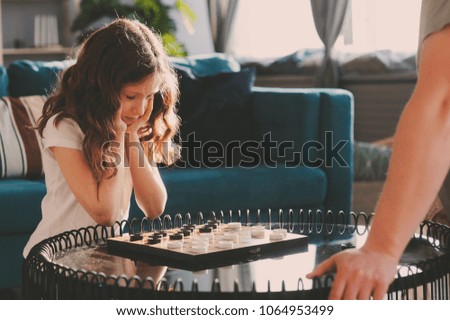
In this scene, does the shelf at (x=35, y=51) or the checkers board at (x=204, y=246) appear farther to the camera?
the shelf at (x=35, y=51)

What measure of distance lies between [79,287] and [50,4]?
4.90 metres

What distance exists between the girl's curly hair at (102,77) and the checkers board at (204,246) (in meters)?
0.38

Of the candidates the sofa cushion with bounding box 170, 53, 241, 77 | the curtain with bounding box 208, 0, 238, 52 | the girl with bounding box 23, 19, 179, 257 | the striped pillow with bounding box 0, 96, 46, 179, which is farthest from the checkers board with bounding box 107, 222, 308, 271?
the curtain with bounding box 208, 0, 238, 52

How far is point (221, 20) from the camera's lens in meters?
5.54

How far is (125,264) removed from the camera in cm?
129

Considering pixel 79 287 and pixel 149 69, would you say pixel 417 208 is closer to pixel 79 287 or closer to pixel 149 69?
pixel 79 287

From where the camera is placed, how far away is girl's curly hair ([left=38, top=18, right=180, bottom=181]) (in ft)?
5.91

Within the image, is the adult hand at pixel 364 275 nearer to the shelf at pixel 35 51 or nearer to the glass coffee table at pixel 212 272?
the glass coffee table at pixel 212 272

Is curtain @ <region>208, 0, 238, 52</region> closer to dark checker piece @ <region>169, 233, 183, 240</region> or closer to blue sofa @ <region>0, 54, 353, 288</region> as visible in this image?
blue sofa @ <region>0, 54, 353, 288</region>

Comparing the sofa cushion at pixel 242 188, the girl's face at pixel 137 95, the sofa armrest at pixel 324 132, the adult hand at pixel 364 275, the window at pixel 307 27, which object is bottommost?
the sofa cushion at pixel 242 188

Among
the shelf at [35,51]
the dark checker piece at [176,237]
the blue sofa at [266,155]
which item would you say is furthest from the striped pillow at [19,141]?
the shelf at [35,51]

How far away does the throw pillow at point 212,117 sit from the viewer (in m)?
3.12

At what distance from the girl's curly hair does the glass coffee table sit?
1.17ft

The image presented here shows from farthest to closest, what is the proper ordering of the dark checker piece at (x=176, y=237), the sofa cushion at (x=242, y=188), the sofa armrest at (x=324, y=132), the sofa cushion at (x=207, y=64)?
1. the sofa cushion at (x=207, y=64)
2. the sofa armrest at (x=324, y=132)
3. the sofa cushion at (x=242, y=188)
4. the dark checker piece at (x=176, y=237)
